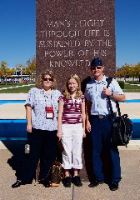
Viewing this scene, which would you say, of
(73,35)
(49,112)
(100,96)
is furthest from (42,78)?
(73,35)

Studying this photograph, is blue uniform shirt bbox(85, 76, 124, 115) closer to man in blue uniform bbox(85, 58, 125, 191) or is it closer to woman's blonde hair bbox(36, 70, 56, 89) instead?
man in blue uniform bbox(85, 58, 125, 191)

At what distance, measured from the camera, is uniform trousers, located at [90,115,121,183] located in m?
5.71

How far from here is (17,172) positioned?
260 inches

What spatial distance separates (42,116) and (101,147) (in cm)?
92

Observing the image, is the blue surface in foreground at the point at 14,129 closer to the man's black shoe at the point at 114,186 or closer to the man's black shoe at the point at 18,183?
the man's black shoe at the point at 18,183

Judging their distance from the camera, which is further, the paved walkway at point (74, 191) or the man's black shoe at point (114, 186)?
the man's black shoe at point (114, 186)

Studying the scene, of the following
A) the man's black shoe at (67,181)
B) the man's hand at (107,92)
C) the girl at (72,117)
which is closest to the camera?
the man's hand at (107,92)

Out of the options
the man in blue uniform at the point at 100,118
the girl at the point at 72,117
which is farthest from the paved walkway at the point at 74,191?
the girl at the point at 72,117

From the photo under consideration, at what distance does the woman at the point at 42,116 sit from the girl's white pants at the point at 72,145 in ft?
0.52

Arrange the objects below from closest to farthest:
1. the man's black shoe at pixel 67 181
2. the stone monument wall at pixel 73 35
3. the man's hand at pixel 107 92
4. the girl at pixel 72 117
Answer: the man's hand at pixel 107 92
the girl at pixel 72 117
the man's black shoe at pixel 67 181
the stone monument wall at pixel 73 35

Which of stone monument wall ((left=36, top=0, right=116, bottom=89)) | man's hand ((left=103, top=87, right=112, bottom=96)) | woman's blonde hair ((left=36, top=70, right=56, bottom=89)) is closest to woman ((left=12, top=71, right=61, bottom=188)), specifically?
woman's blonde hair ((left=36, top=70, right=56, bottom=89))

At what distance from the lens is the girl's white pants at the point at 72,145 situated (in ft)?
18.6

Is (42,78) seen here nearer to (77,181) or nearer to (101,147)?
(101,147)

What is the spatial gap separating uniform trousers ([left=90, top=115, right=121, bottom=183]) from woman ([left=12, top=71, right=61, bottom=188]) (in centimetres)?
53
